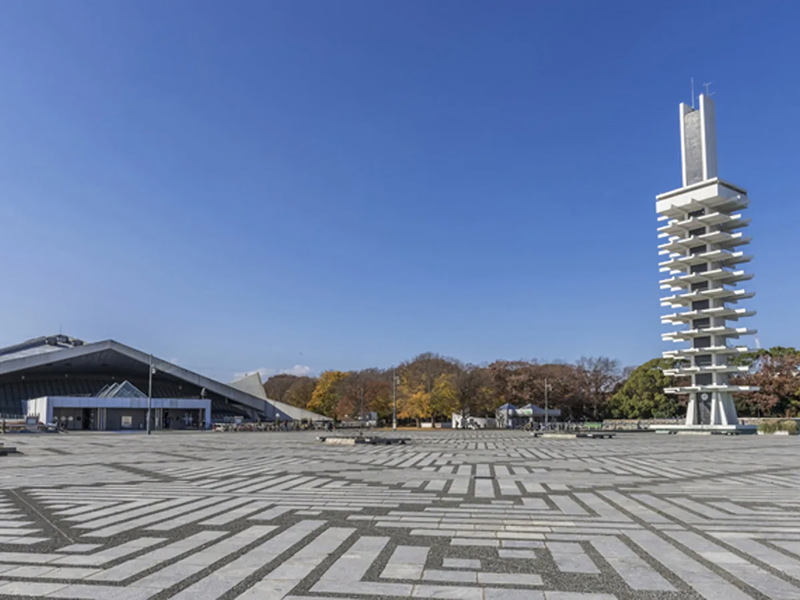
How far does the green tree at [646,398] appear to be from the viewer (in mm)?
76062

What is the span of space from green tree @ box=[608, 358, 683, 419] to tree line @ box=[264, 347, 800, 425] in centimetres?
12

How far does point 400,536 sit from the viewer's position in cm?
870

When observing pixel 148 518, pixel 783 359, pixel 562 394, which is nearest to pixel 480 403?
pixel 562 394

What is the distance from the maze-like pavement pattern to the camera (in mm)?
6281

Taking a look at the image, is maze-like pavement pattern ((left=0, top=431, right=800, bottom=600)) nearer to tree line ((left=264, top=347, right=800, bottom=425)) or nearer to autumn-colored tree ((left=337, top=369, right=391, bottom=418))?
tree line ((left=264, top=347, right=800, bottom=425))

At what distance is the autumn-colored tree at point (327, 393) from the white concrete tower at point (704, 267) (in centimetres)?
3800

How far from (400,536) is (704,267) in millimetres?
64632

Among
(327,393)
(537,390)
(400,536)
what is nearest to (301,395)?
(327,393)

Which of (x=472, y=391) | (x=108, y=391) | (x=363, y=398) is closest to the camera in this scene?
(x=108, y=391)

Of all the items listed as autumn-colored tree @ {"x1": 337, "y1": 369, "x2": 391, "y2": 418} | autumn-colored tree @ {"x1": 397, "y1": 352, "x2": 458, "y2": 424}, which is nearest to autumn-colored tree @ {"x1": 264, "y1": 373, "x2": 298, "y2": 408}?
Answer: autumn-colored tree @ {"x1": 337, "y1": 369, "x2": 391, "y2": 418}

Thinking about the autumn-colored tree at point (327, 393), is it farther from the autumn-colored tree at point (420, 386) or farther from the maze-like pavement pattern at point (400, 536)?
the maze-like pavement pattern at point (400, 536)

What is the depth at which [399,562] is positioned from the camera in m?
7.20

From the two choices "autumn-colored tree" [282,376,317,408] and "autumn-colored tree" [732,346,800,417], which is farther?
"autumn-colored tree" [282,376,317,408]

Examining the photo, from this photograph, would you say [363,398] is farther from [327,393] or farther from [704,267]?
[704,267]
